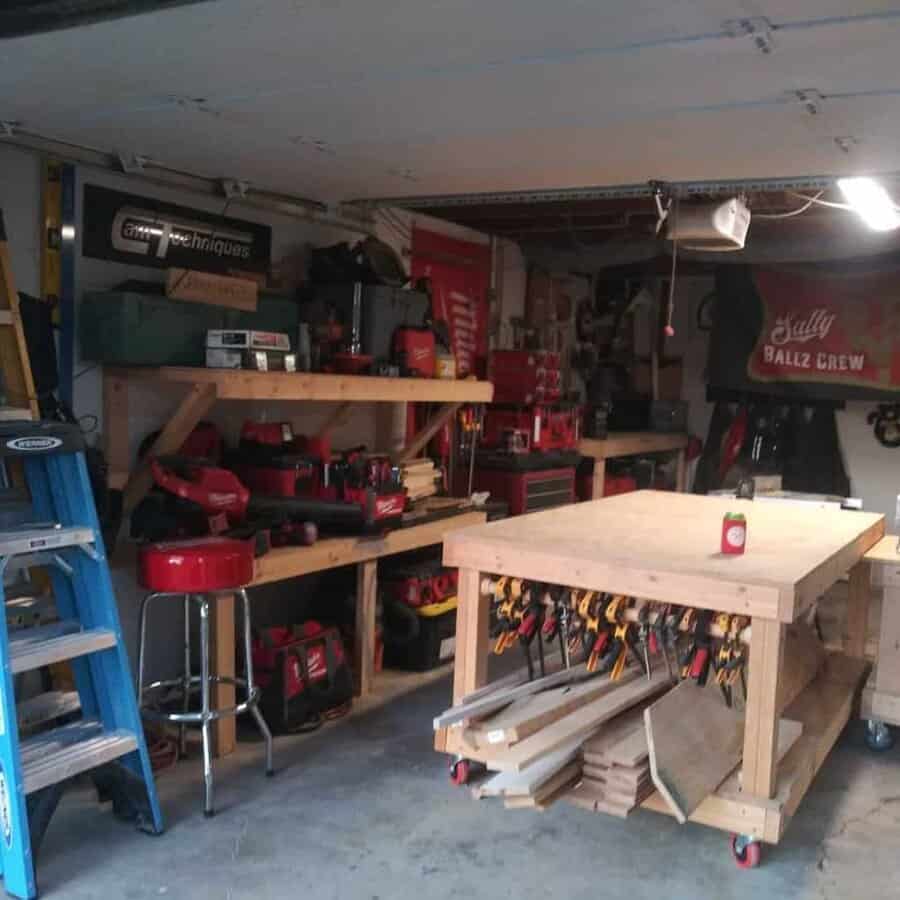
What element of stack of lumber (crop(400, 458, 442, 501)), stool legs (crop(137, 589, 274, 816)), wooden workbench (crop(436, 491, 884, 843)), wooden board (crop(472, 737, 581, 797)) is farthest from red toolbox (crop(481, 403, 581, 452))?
wooden board (crop(472, 737, 581, 797))

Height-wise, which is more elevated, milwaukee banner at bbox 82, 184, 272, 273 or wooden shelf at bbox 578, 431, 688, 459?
milwaukee banner at bbox 82, 184, 272, 273

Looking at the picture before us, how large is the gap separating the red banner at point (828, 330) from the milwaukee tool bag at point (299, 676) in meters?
4.16

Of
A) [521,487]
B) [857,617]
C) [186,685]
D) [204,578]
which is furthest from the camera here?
[521,487]

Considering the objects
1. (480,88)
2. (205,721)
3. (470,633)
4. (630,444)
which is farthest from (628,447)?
(480,88)

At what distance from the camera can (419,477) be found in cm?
485

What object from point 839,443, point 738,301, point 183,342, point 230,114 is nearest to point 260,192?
point 183,342

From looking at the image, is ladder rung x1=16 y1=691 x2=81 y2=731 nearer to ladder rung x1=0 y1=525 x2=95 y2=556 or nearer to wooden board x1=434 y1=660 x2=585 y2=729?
ladder rung x1=0 y1=525 x2=95 y2=556

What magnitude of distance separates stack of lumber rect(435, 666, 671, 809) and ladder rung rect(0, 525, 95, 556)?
1180mm

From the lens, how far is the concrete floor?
2.66 m

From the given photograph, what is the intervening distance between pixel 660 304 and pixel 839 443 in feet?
5.81

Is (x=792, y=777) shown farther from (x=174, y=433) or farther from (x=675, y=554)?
(x=174, y=433)

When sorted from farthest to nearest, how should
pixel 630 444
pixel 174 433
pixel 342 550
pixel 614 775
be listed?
1. pixel 630 444
2. pixel 342 550
3. pixel 174 433
4. pixel 614 775

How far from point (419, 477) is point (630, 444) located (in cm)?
232

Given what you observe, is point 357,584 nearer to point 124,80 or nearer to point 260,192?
point 260,192
